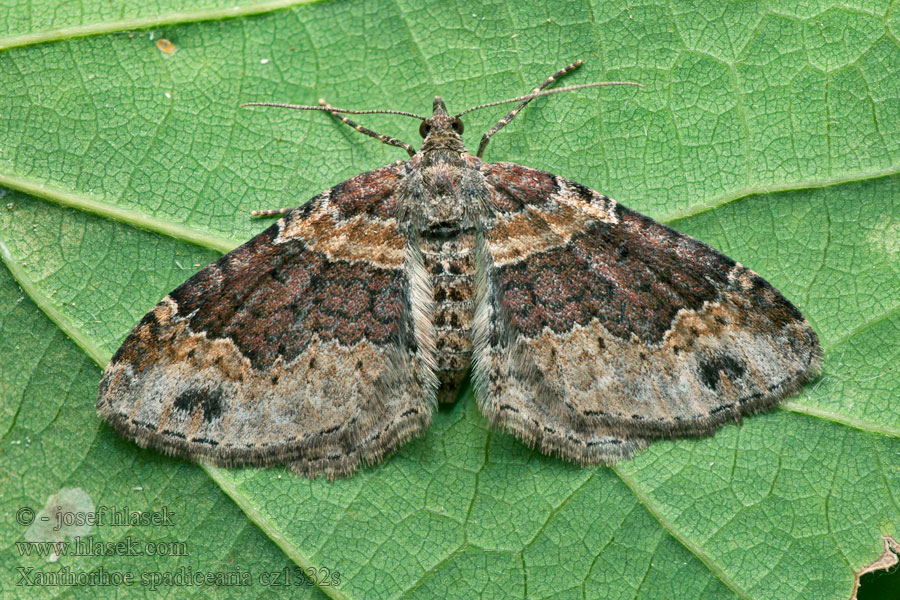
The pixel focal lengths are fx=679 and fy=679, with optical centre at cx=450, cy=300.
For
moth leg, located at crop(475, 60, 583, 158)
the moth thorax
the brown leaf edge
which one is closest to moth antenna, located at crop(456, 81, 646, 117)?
moth leg, located at crop(475, 60, 583, 158)

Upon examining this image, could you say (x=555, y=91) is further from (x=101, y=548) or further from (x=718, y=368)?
(x=101, y=548)

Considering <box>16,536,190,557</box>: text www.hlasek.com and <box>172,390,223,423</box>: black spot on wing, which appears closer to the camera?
<box>172,390,223,423</box>: black spot on wing

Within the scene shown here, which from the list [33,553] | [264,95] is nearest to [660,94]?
[264,95]

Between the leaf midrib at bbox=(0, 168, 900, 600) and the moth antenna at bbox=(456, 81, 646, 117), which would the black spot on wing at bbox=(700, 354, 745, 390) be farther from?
the moth antenna at bbox=(456, 81, 646, 117)

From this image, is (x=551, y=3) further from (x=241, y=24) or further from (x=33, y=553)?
(x=33, y=553)

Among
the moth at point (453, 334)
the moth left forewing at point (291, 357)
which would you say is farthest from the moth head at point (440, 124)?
the moth left forewing at point (291, 357)

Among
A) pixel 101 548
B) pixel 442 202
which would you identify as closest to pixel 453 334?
pixel 442 202

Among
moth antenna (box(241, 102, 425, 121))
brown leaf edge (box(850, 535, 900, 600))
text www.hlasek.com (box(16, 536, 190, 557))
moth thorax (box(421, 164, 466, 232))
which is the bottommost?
brown leaf edge (box(850, 535, 900, 600))

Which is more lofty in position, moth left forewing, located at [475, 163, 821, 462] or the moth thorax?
the moth thorax
